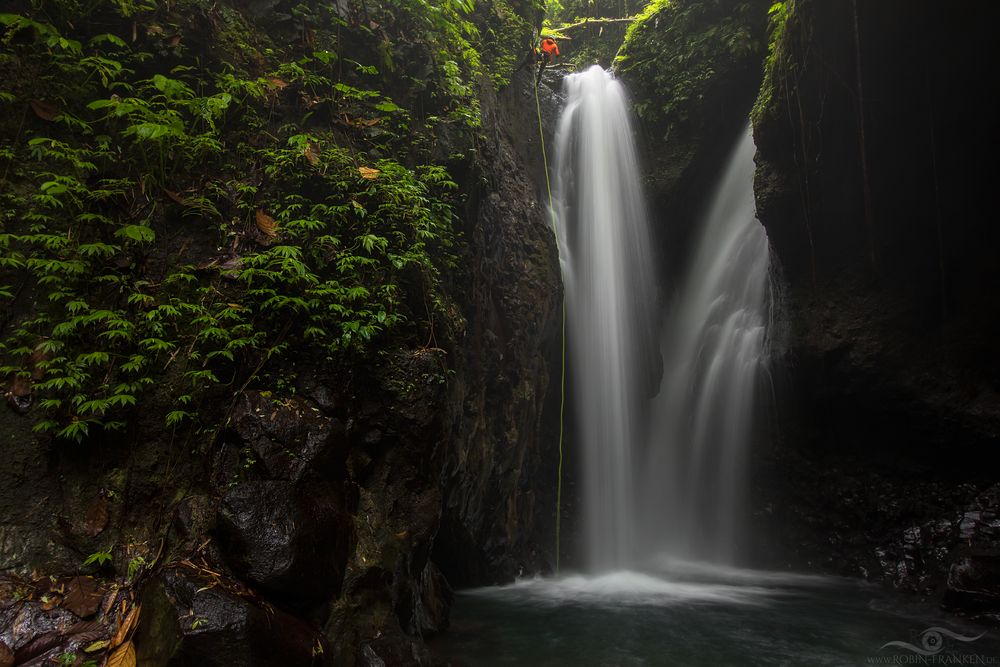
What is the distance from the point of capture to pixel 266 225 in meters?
5.15

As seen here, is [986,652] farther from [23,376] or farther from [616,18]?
[616,18]

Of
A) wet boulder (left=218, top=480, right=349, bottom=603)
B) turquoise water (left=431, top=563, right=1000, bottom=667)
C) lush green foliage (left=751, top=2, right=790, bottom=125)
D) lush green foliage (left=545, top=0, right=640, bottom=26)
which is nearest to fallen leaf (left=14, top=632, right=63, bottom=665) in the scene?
→ wet boulder (left=218, top=480, right=349, bottom=603)

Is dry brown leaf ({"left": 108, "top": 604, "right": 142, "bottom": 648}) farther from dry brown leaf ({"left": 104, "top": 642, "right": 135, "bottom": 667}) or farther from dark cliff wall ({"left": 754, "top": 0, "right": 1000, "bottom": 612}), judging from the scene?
dark cliff wall ({"left": 754, "top": 0, "right": 1000, "bottom": 612})

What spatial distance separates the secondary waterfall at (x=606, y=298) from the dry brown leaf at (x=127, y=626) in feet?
26.1

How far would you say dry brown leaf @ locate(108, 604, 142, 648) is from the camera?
10.5ft

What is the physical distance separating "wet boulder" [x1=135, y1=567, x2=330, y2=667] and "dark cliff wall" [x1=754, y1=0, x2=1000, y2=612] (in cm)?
815

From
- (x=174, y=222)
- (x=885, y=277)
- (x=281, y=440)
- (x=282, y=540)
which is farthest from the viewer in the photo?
(x=885, y=277)

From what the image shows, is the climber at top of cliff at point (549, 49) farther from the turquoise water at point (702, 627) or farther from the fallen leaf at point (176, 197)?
the turquoise water at point (702, 627)

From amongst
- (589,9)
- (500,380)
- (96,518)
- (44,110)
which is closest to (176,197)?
(44,110)

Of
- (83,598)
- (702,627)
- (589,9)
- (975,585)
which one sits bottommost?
(702,627)

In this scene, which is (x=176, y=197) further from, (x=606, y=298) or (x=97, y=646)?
(x=606, y=298)

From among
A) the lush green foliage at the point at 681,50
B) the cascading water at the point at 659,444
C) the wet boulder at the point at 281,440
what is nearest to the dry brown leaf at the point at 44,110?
the wet boulder at the point at 281,440

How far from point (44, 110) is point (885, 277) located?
10.8m

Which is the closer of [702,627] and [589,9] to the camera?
[702,627]
